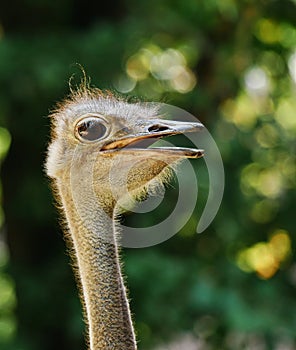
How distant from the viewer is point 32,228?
21.1ft

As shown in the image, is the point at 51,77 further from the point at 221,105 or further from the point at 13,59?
the point at 221,105

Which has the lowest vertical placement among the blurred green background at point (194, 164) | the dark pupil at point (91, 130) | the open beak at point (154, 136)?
the open beak at point (154, 136)

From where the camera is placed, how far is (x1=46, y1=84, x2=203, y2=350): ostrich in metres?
2.37

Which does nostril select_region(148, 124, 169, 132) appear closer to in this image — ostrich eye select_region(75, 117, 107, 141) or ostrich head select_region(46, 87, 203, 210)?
ostrich head select_region(46, 87, 203, 210)

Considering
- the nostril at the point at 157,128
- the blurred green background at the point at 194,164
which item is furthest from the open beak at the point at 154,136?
the blurred green background at the point at 194,164

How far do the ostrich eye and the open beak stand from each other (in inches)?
1.2

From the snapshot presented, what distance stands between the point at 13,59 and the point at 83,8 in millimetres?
1043

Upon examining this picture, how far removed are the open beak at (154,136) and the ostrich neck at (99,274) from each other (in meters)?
0.15

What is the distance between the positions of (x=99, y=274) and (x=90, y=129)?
1.14ft

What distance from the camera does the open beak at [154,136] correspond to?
2.28 metres

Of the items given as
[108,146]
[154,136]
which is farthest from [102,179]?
[154,136]

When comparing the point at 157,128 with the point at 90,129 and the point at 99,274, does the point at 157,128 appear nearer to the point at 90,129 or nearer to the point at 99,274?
the point at 90,129

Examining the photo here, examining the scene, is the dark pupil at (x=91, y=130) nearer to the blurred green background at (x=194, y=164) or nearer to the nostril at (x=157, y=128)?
the nostril at (x=157, y=128)

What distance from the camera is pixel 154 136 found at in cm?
237
